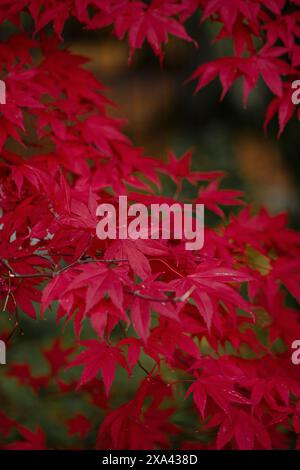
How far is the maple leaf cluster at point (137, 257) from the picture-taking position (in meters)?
0.94

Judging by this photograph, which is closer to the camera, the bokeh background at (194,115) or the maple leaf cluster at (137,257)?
the maple leaf cluster at (137,257)

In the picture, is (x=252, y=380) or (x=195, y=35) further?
(x=195, y=35)

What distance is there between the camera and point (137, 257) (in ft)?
3.05

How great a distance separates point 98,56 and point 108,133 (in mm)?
1908

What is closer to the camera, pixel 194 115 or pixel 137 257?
pixel 137 257

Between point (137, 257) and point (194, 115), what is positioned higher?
point (194, 115)

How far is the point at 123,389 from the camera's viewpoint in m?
2.57

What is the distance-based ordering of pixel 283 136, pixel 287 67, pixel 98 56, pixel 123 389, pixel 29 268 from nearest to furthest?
pixel 29 268, pixel 287 67, pixel 123 389, pixel 283 136, pixel 98 56

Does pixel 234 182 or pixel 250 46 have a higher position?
pixel 250 46

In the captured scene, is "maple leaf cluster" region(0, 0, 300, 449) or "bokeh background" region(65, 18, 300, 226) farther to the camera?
"bokeh background" region(65, 18, 300, 226)

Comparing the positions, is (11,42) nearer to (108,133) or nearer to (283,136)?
(108,133)

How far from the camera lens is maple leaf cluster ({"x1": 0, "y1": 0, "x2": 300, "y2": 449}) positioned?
3.10 ft

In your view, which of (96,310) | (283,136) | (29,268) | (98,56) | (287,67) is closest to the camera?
(96,310)

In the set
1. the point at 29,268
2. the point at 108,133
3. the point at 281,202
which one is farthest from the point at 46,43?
the point at 281,202
